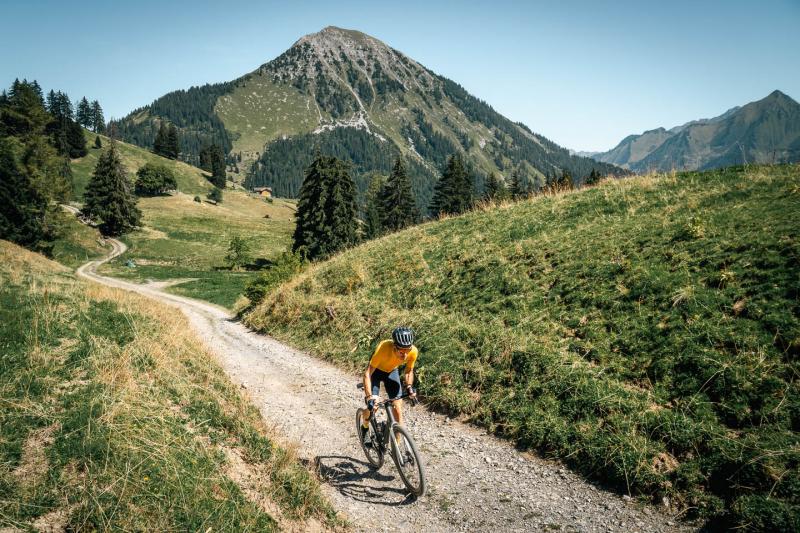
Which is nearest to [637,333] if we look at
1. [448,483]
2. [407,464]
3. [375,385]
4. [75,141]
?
[448,483]

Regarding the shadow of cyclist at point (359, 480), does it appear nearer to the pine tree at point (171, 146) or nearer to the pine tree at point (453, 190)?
the pine tree at point (453, 190)

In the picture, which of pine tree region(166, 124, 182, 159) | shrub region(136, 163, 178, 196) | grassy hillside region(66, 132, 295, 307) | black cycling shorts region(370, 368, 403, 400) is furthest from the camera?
pine tree region(166, 124, 182, 159)

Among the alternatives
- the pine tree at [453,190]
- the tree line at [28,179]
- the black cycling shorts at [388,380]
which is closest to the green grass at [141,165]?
the tree line at [28,179]

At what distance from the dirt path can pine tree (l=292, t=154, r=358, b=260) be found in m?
43.1

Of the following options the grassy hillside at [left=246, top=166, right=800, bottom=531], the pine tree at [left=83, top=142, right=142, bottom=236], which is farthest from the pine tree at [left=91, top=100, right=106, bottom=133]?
the grassy hillside at [left=246, top=166, right=800, bottom=531]

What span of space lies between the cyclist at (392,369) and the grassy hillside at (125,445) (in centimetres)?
185

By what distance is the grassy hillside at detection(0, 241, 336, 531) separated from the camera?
490cm

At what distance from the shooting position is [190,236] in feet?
253

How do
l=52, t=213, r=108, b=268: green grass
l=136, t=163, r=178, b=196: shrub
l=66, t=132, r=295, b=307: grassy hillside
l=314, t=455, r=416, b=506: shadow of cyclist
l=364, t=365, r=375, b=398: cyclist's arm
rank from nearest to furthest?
l=314, t=455, r=416, b=506: shadow of cyclist, l=364, t=365, r=375, b=398: cyclist's arm, l=66, t=132, r=295, b=307: grassy hillside, l=52, t=213, r=108, b=268: green grass, l=136, t=163, r=178, b=196: shrub

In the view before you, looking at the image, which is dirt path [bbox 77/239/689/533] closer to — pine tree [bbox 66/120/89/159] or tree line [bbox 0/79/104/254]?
tree line [bbox 0/79/104/254]

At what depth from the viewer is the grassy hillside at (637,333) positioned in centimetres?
656

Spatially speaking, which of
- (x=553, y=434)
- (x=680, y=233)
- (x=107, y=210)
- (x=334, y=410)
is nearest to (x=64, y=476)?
(x=334, y=410)

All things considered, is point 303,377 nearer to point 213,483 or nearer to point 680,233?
point 213,483

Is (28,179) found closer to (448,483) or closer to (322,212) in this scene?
(322,212)
